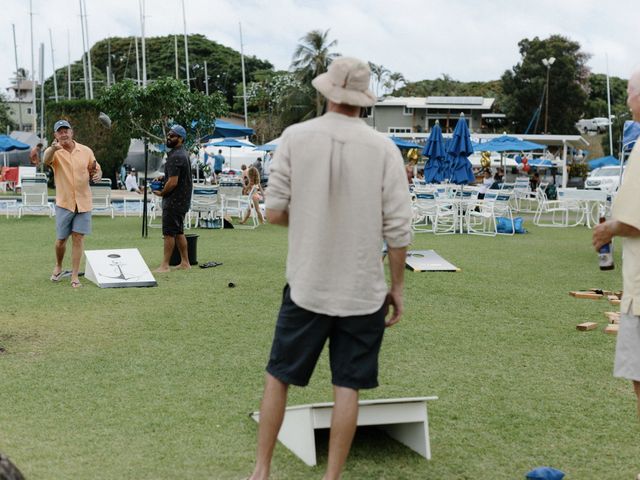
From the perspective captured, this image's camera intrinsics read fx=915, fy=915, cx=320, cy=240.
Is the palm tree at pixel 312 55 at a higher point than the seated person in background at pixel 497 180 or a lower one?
higher

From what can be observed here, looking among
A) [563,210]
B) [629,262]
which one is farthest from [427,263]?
[563,210]

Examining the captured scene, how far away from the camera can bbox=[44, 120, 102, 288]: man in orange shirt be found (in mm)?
9555

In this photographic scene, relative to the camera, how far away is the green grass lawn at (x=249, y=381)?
4.30m

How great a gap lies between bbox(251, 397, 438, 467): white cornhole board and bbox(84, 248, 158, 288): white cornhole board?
5730mm

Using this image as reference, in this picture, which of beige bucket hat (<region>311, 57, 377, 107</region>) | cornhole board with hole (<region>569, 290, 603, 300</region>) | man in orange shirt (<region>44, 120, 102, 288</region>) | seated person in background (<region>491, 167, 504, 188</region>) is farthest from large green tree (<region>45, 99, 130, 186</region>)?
beige bucket hat (<region>311, 57, 377, 107</region>)

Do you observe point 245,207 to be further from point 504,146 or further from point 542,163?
point 542,163

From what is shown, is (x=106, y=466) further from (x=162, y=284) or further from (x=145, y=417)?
(x=162, y=284)

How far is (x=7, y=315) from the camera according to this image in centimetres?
798

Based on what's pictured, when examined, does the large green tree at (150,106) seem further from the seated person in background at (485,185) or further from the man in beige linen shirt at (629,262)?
the man in beige linen shirt at (629,262)

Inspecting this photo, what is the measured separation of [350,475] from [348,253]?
1126 millimetres

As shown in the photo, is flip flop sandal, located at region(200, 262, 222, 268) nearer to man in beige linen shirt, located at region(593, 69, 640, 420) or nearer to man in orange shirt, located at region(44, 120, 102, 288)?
man in orange shirt, located at region(44, 120, 102, 288)

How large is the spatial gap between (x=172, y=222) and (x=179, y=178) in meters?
0.54

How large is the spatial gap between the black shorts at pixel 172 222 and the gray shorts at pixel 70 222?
52.0 inches

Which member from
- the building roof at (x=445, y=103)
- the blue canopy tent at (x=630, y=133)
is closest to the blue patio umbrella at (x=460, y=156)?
the blue canopy tent at (x=630, y=133)
